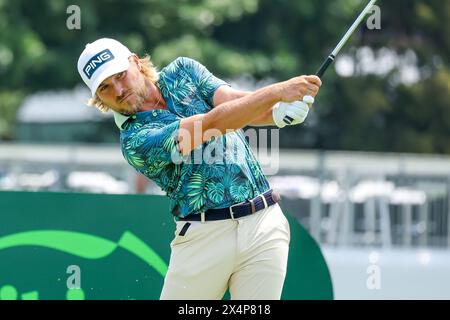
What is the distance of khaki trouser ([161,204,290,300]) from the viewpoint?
471 cm

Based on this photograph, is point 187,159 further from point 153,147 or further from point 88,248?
point 88,248

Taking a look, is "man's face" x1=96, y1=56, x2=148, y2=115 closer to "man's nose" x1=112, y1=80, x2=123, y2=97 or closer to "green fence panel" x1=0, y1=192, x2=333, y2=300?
"man's nose" x1=112, y1=80, x2=123, y2=97

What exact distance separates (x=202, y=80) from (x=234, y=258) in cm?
82

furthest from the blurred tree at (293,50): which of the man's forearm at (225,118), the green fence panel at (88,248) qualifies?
the man's forearm at (225,118)

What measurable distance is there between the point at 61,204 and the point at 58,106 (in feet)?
54.9

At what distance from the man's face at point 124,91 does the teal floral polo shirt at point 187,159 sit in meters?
0.06

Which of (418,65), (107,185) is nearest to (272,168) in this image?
(107,185)

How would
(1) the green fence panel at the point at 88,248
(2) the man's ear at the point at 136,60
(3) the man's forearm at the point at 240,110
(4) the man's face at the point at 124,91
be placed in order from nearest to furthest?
(3) the man's forearm at the point at 240,110 < (4) the man's face at the point at 124,91 < (2) the man's ear at the point at 136,60 < (1) the green fence panel at the point at 88,248

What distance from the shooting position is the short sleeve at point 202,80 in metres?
4.90

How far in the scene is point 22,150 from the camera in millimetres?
13430

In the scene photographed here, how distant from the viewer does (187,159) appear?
469 centimetres

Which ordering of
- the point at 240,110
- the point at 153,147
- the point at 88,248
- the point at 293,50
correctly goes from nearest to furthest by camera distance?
Result: 1. the point at 240,110
2. the point at 153,147
3. the point at 88,248
4. the point at 293,50

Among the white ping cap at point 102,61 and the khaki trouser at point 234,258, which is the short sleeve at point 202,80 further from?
the khaki trouser at point 234,258

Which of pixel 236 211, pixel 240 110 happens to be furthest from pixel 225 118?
pixel 236 211
